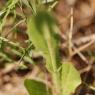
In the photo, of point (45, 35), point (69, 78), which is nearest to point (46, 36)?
point (45, 35)

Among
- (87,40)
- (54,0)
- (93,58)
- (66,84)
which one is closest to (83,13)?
(87,40)

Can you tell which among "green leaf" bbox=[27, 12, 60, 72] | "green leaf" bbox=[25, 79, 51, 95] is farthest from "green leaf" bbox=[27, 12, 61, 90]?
"green leaf" bbox=[25, 79, 51, 95]

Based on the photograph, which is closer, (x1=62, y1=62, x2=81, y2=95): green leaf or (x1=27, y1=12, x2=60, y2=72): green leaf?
(x1=27, y1=12, x2=60, y2=72): green leaf

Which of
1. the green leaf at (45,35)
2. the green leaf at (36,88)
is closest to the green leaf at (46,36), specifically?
the green leaf at (45,35)

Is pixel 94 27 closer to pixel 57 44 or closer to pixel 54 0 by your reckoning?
pixel 54 0

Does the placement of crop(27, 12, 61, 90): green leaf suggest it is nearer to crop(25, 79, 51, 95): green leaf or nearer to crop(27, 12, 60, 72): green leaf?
crop(27, 12, 60, 72): green leaf

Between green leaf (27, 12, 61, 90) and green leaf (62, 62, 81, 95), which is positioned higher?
green leaf (27, 12, 61, 90)
